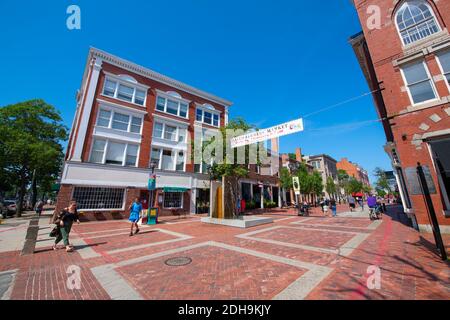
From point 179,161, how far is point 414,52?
68.5ft

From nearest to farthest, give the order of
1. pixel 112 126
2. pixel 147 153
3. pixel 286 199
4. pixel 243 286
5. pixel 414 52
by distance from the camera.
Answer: pixel 243 286
pixel 414 52
pixel 112 126
pixel 147 153
pixel 286 199

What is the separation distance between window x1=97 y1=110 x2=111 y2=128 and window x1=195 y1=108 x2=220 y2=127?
10.5 meters

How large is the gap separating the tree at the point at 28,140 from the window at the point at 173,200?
49.3 ft

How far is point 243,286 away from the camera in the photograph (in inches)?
154

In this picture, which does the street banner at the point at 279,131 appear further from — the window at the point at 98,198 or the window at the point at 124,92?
the window at the point at 124,92

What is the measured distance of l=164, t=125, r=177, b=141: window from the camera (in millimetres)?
22384

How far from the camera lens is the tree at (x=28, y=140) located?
20797mm

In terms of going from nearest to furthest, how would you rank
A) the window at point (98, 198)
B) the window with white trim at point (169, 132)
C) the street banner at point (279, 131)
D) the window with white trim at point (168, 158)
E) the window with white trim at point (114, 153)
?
the street banner at point (279, 131) → the window at point (98, 198) → the window with white trim at point (114, 153) → the window with white trim at point (168, 158) → the window with white trim at point (169, 132)

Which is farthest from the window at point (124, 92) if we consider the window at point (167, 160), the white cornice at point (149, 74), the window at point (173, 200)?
the window at point (173, 200)

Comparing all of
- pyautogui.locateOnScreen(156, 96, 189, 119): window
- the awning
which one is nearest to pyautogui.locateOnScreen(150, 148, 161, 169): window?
the awning

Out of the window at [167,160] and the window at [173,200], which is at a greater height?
the window at [167,160]
